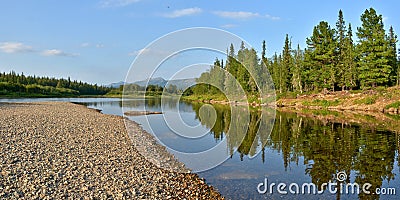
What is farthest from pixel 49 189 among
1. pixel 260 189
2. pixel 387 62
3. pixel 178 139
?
pixel 387 62

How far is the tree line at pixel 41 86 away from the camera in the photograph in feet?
368

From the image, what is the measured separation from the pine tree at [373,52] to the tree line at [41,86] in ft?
352

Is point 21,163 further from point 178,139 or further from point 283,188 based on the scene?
point 178,139

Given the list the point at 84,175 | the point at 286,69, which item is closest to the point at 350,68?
the point at 286,69

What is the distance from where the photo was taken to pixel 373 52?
50.6 m

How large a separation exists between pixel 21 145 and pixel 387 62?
178ft

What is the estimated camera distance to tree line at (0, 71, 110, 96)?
112137 millimetres

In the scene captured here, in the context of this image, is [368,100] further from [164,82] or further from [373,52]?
[164,82]

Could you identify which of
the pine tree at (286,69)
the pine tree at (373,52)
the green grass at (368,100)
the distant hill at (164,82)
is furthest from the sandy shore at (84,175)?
the pine tree at (286,69)

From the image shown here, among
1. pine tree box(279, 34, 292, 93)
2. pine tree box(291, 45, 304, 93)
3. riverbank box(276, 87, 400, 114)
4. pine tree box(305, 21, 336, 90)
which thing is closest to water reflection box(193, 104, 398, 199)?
riverbank box(276, 87, 400, 114)

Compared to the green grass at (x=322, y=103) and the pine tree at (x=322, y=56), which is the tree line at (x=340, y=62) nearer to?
the pine tree at (x=322, y=56)

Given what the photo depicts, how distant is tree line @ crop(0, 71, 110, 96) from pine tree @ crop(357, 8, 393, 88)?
107211 millimetres

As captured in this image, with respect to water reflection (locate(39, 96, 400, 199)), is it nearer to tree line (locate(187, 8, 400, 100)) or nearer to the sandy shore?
the sandy shore

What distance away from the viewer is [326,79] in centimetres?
6103
